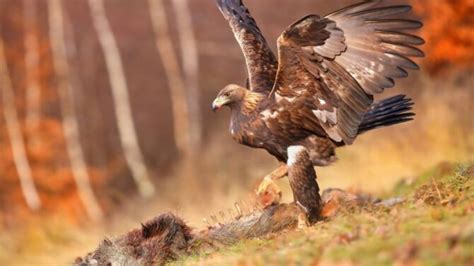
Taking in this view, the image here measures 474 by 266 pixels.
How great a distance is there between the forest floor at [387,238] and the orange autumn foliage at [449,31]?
29.7 feet

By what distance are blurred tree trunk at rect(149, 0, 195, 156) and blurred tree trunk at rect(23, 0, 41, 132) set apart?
252 centimetres

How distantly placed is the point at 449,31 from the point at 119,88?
823cm

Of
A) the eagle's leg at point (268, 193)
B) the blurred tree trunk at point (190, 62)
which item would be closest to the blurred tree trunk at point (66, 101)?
the blurred tree trunk at point (190, 62)

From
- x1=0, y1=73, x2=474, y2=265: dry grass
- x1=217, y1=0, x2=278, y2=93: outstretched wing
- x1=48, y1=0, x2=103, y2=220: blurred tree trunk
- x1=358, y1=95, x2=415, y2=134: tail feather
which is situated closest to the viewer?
x1=358, y1=95, x2=415, y2=134: tail feather

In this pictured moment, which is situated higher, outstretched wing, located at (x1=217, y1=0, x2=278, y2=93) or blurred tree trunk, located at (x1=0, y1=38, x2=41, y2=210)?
blurred tree trunk, located at (x1=0, y1=38, x2=41, y2=210)

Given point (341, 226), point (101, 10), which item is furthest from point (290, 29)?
point (101, 10)

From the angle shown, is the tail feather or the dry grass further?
the dry grass

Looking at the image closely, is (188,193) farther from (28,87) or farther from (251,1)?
(28,87)

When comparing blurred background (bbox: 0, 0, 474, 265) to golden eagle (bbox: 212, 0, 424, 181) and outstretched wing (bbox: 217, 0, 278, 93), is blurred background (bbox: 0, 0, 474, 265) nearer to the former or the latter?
outstretched wing (bbox: 217, 0, 278, 93)

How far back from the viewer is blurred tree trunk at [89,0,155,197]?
23.1m

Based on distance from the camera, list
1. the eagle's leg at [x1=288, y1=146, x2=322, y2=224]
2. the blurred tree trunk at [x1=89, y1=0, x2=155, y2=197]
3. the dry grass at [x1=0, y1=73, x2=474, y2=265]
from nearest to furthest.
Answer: the eagle's leg at [x1=288, y1=146, x2=322, y2=224], the dry grass at [x1=0, y1=73, x2=474, y2=265], the blurred tree trunk at [x1=89, y1=0, x2=155, y2=197]

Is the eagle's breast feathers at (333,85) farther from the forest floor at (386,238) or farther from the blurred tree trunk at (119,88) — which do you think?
the blurred tree trunk at (119,88)

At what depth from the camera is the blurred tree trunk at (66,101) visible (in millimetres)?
22469

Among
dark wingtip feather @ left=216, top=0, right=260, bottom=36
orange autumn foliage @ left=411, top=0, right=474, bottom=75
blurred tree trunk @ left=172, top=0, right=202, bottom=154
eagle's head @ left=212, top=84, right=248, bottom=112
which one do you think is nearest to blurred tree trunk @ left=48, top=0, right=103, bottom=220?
blurred tree trunk @ left=172, top=0, right=202, bottom=154
